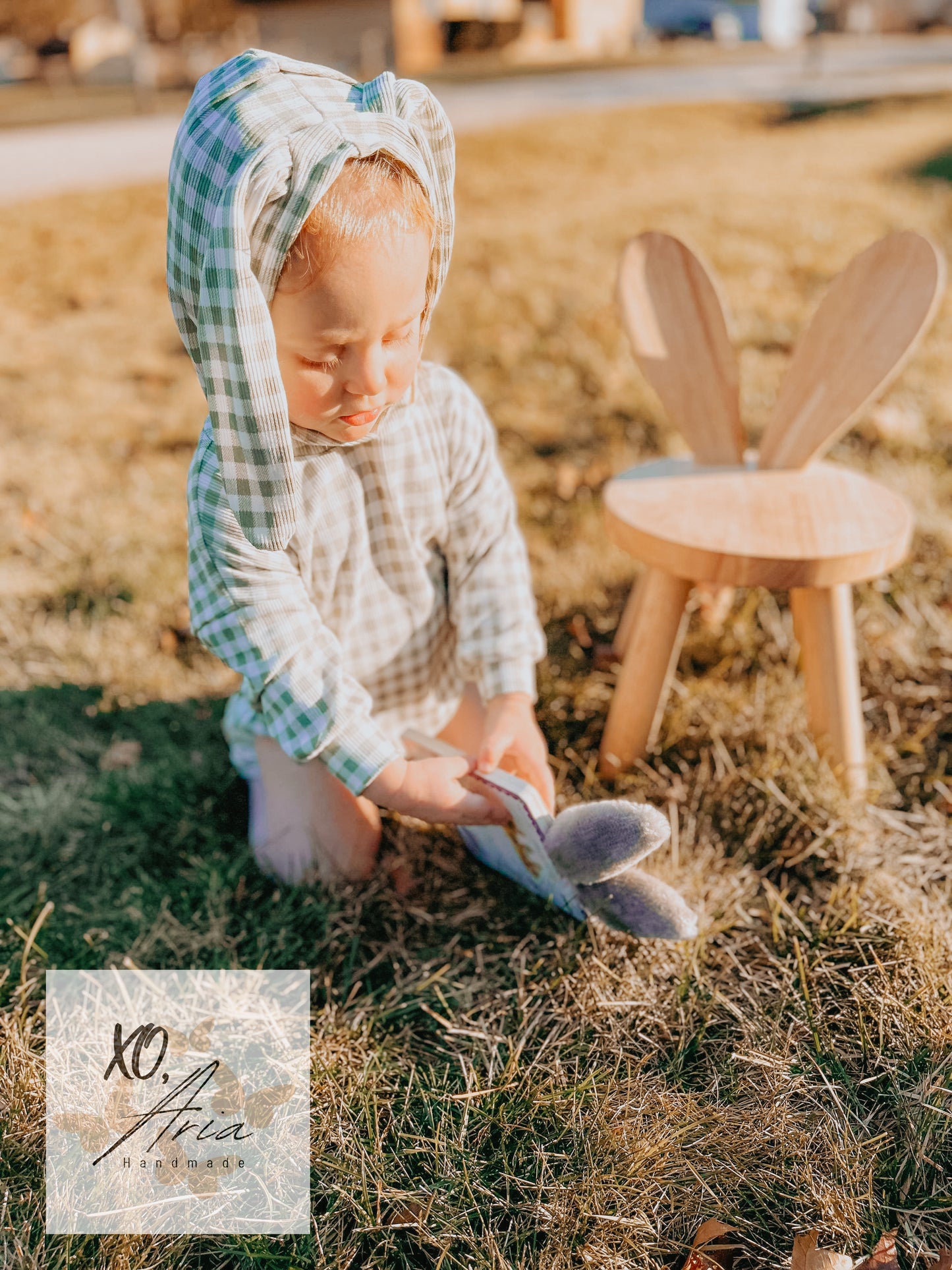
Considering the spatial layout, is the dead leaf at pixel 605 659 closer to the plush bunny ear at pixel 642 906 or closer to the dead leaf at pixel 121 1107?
the plush bunny ear at pixel 642 906

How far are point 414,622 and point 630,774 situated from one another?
1.83 ft

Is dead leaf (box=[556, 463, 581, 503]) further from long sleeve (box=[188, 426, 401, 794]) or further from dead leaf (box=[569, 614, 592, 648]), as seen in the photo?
long sleeve (box=[188, 426, 401, 794])

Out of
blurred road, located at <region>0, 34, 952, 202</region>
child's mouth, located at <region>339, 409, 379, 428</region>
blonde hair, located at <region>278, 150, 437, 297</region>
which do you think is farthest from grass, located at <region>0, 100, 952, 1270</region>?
blurred road, located at <region>0, 34, 952, 202</region>

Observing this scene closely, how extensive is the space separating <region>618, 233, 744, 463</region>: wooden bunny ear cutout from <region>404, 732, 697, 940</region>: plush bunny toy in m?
0.87

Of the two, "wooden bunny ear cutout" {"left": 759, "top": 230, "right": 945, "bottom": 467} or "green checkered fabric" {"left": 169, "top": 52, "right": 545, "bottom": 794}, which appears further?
"wooden bunny ear cutout" {"left": 759, "top": 230, "right": 945, "bottom": 467}

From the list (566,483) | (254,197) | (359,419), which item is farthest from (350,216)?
(566,483)

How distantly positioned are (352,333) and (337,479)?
34 centimetres

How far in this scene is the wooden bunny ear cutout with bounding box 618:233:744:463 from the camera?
197 centimetres

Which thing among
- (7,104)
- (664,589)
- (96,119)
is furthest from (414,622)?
(7,104)

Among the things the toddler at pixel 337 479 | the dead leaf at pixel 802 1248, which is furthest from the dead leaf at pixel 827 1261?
the toddler at pixel 337 479

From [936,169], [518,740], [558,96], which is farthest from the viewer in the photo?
[558,96]

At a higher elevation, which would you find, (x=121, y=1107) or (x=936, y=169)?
(x=936, y=169)

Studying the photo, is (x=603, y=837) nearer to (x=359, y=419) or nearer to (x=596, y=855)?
(x=596, y=855)

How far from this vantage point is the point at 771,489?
1870 mm
